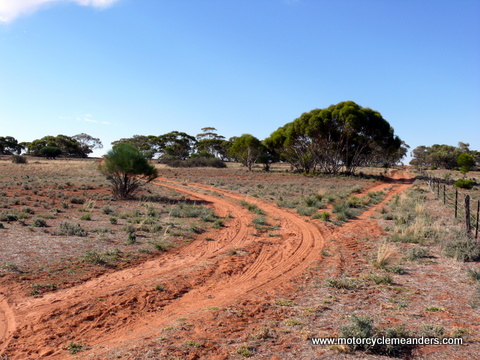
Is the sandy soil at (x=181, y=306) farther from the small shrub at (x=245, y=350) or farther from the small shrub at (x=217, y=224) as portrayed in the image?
the small shrub at (x=217, y=224)

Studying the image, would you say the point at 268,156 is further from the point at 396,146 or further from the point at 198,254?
the point at 198,254

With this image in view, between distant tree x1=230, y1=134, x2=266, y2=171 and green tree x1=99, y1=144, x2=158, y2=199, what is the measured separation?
1390 inches

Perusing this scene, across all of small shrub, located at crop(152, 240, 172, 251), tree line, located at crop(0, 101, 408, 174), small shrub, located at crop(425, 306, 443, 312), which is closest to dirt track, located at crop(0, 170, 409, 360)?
small shrub, located at crop(152, 240, 172, 251)

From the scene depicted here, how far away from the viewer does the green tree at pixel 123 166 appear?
915 inches

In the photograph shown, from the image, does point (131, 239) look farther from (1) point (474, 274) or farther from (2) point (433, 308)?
(1) point (474, 274)

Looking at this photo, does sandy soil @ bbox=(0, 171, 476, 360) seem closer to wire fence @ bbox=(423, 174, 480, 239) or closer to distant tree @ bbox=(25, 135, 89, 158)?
wire fence @ bbox=(423, 174, 480, 239)

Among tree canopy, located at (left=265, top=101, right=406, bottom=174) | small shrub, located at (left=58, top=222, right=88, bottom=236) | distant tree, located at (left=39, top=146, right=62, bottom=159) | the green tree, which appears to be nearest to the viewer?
small shrub, located at (left=58, top=222, right=88, bottom=236)

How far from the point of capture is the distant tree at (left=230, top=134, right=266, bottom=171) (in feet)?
192

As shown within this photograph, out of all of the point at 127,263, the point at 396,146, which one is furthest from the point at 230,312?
the point at 396,146

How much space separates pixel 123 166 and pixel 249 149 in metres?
36.7

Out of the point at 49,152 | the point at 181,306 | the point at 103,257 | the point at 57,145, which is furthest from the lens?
the point at 57,145

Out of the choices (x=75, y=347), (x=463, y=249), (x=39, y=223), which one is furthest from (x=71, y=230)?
(x=463, y=249)

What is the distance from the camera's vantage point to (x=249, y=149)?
192ft

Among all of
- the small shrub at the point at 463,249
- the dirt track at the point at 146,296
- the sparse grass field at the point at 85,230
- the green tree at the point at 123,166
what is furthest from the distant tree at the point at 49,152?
the small shrub at the point at 463,249
